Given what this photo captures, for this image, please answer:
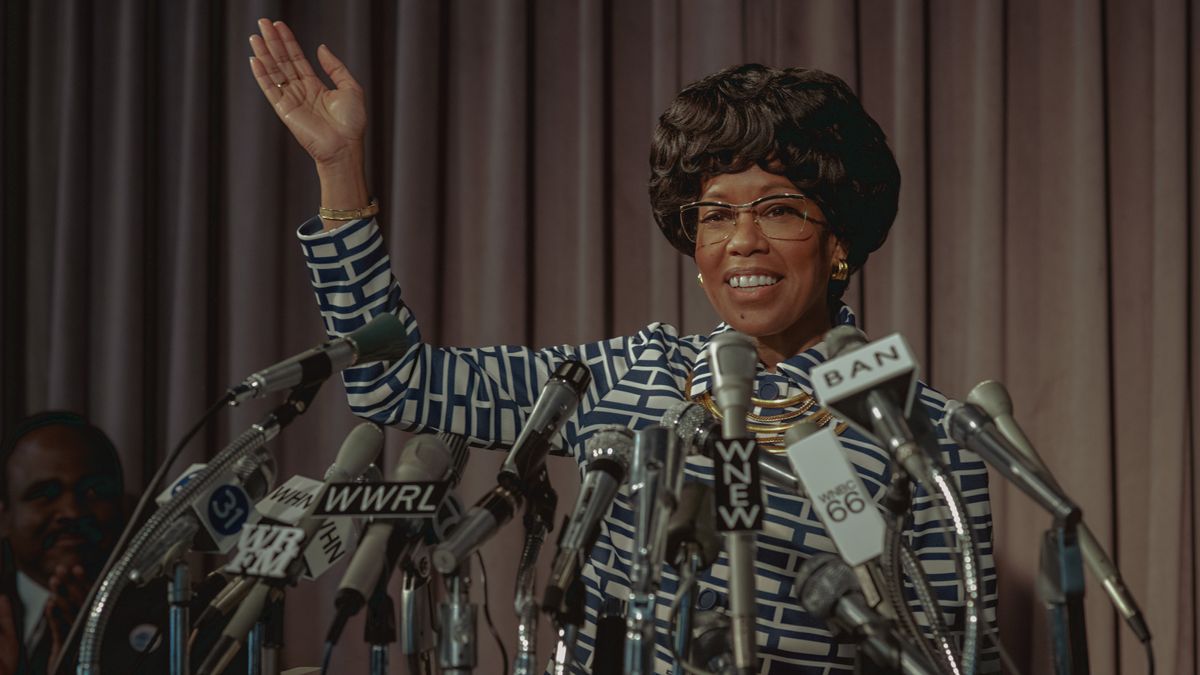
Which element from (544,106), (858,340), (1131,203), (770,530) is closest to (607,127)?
(544,106)

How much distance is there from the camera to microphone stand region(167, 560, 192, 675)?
3.46 ft

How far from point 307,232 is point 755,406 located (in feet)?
2.09

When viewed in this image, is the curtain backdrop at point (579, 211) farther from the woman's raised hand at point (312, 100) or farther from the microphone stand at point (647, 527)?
the microphone stand at point (647, 527)

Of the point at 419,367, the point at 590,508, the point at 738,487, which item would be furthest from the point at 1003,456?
the point at 419,367

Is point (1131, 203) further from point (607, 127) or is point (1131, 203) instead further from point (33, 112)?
point (33, 112)

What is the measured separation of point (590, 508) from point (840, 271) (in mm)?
803

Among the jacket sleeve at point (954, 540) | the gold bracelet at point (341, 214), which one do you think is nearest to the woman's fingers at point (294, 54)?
the gold bracelet at point (341, 214)

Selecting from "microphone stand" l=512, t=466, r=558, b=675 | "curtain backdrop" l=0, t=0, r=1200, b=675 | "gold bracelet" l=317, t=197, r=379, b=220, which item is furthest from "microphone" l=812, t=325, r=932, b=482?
"curtain backdrop" l=0, t=0, r=1200, b=675

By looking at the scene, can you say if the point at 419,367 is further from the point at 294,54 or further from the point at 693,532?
the point at 693,532

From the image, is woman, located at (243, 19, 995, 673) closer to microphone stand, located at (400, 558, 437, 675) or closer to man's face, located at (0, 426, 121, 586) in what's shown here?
microphone stand, located at (400, 558, 437, 675)

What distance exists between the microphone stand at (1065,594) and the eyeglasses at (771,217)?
67cm

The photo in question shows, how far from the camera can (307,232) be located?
4.86 ft

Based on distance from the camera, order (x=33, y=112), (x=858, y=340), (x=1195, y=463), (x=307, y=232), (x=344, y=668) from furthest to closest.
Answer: (x=33, y=112)
(x=344, y=668)
(x=1195, y=463)
(x=307, y=232)
(x=858, y=340)

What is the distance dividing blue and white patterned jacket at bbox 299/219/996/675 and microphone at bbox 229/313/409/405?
0.35 metres
